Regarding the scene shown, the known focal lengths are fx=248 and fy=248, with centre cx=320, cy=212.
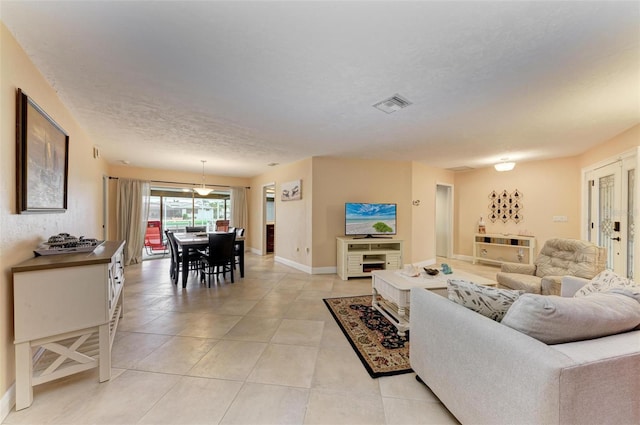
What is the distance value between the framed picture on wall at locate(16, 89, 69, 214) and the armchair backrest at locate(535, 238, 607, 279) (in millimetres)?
5172

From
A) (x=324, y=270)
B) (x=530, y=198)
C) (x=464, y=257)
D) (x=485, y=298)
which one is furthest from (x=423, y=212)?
A: (x=485, y=298)

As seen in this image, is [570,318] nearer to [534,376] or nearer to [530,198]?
[534,376]

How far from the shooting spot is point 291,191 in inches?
217

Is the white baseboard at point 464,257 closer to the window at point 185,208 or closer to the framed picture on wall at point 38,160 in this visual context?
the window at point 185,208

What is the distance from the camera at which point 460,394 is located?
1314 millimetres

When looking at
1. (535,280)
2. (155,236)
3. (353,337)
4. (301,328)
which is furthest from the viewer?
(155,236)

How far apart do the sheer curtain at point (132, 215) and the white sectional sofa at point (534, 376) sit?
663cm

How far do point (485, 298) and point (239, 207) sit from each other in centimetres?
683

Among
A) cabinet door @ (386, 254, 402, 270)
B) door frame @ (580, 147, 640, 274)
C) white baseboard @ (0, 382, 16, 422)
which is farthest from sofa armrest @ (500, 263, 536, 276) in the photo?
white baseboard @ (0, 382, 16, 422)

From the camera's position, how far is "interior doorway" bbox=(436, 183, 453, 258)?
659cm

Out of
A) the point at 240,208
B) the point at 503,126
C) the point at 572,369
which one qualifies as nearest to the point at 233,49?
the point at 572,369

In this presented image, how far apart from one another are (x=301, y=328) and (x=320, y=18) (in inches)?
102

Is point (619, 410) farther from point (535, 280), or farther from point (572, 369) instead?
point (535, 280)

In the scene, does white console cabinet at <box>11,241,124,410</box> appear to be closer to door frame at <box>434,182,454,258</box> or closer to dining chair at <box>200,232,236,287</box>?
dining chair at <box>200,232,236,287</box>
